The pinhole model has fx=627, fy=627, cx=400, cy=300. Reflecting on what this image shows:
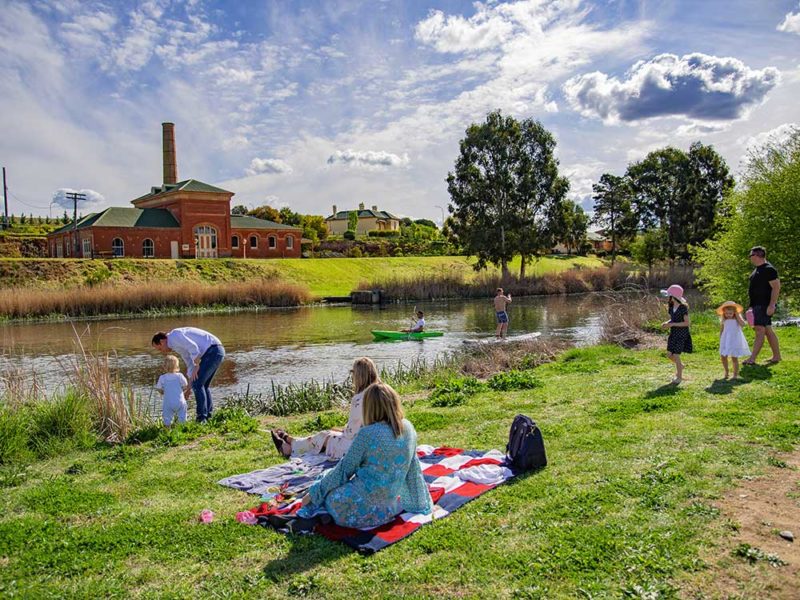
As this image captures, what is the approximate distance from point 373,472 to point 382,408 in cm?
54

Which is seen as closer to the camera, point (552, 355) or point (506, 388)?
point (506, 388)

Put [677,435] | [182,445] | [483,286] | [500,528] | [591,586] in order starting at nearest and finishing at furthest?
1. [591,586]
2. [500,528]
3. [677,435]
4. [182,445]
5. [483,286]

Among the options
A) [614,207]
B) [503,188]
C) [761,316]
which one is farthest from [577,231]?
[761,316]

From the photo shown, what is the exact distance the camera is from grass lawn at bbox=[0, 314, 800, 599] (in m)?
4.29

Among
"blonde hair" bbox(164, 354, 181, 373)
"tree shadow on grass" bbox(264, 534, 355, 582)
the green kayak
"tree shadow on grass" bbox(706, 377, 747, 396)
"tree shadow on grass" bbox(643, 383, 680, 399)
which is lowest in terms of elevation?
"tree shadow on grass" bbox(264, 534, 355, 582)

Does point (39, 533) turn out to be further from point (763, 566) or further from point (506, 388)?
point (506, 388)

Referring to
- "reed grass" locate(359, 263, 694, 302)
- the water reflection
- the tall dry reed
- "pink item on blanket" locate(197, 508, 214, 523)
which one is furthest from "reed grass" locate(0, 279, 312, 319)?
"pink item on blanket" locate(197, 508, 214, 523)

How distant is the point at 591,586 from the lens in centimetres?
406

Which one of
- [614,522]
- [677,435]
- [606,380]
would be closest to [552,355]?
→ [606,380]

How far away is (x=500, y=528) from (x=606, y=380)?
6778 millimetres

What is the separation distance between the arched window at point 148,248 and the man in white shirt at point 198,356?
49.7 meters

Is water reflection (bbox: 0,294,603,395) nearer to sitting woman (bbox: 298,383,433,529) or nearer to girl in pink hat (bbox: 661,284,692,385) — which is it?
sitting woman (bbox: 298,383,433,529)

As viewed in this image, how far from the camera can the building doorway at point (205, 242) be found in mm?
59125

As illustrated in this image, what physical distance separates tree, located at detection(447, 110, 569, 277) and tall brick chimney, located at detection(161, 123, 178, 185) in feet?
120
